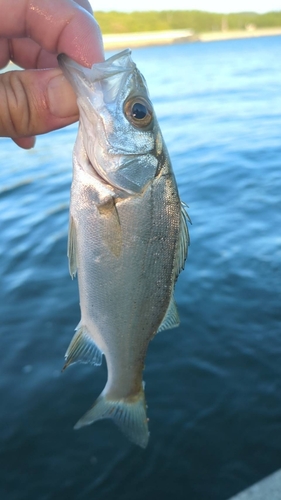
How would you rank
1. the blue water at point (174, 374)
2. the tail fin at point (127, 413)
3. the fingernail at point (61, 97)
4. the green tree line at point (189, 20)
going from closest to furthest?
the fingernail at point (61, 97), the tail fin at point (127, 413), the blue water at point (174, 374), the green tree line at point (189, 20)

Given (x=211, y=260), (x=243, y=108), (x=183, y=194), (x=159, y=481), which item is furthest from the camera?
(x=243, y=108)

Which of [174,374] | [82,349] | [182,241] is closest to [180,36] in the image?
[174,374]

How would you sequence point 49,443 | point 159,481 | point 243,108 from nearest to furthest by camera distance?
point 159,481, point 49,443, point 243,108

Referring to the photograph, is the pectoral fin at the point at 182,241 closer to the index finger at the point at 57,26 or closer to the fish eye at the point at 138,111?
the fish eye at the point at 138,111

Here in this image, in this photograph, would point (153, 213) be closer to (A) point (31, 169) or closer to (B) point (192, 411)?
(B) point (192, 411)

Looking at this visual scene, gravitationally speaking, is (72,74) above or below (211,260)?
above

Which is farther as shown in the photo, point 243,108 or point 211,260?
point 243,108

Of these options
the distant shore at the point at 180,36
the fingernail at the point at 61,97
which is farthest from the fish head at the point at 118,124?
the distant shore at the point at 180,36

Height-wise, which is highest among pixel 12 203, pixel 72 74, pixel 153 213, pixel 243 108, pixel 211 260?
pixel 72 74

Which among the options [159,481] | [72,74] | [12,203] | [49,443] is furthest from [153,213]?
[12,203]
